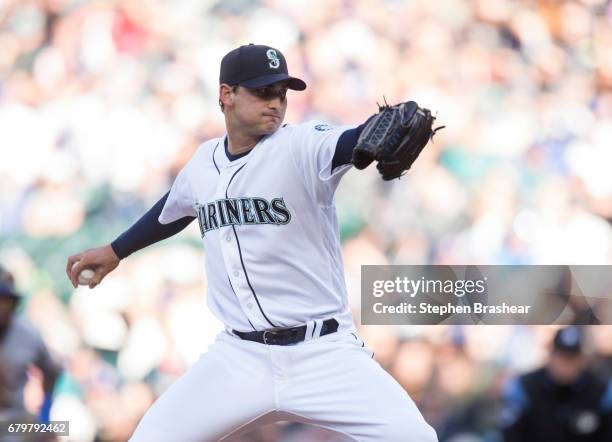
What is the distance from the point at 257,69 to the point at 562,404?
6.90 ft

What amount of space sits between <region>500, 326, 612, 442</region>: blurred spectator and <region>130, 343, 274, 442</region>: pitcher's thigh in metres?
1.68

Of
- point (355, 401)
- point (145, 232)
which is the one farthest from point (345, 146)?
point (145, 232)

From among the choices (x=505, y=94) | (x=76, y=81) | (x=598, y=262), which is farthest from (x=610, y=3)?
(x=76, y=81)

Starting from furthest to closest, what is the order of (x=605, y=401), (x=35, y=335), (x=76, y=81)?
1. (x=76, y=81)
2. (x=35, y=335)
3. (x=605, y=401)

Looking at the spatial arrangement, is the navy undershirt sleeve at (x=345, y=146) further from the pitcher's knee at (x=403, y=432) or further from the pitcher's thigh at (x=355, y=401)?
the pitcher's knee at (x=403, y=432)

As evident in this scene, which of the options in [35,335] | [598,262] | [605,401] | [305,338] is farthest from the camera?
[598,262]

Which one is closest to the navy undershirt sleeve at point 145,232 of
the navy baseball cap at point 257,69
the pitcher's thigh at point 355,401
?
the navy baseball cap at point 257,69

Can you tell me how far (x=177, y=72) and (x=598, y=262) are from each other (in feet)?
7.96

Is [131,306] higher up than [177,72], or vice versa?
[177,72]

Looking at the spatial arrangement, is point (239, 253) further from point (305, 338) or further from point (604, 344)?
point (604, 344)

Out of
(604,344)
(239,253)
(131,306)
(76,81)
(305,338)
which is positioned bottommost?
(604,344)

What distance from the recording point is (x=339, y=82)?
18.0 ft

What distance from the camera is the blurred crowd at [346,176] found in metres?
5.27

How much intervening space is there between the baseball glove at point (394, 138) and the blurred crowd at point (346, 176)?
2724 millimetres
